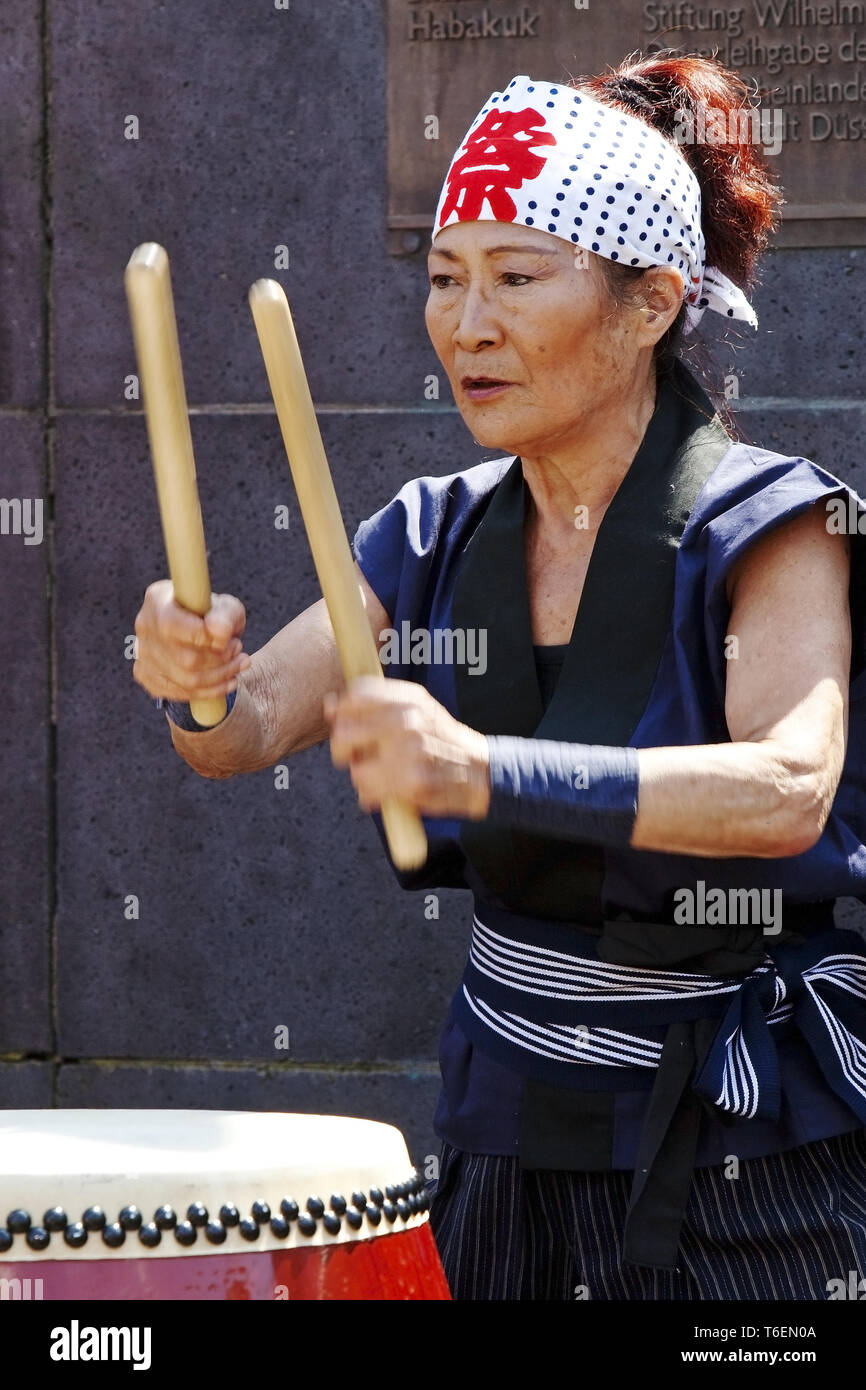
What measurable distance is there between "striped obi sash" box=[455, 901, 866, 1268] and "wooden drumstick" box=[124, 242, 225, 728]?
71 cm

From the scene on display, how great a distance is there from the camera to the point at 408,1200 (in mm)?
1989

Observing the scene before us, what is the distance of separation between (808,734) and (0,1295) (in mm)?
1039

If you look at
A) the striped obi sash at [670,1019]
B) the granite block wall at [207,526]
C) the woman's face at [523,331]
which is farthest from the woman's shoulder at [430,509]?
the granite block wall at [207,526]

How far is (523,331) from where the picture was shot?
7.27 feet

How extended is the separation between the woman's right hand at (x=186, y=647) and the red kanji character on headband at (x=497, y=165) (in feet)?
2.08

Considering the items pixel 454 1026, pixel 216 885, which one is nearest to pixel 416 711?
pixel 454 1026

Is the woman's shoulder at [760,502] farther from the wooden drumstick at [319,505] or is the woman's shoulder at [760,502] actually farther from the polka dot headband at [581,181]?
the wooden drumstick at [319,505]

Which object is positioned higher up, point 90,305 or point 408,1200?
point 90,305

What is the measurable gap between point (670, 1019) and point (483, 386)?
Result: 2.74 ft

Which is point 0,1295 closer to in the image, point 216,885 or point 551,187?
point 551,187

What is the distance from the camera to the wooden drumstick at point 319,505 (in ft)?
5.59

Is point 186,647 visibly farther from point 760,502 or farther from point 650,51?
point 650,51

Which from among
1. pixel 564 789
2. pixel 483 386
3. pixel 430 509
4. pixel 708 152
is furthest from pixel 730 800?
pixel 708 152
